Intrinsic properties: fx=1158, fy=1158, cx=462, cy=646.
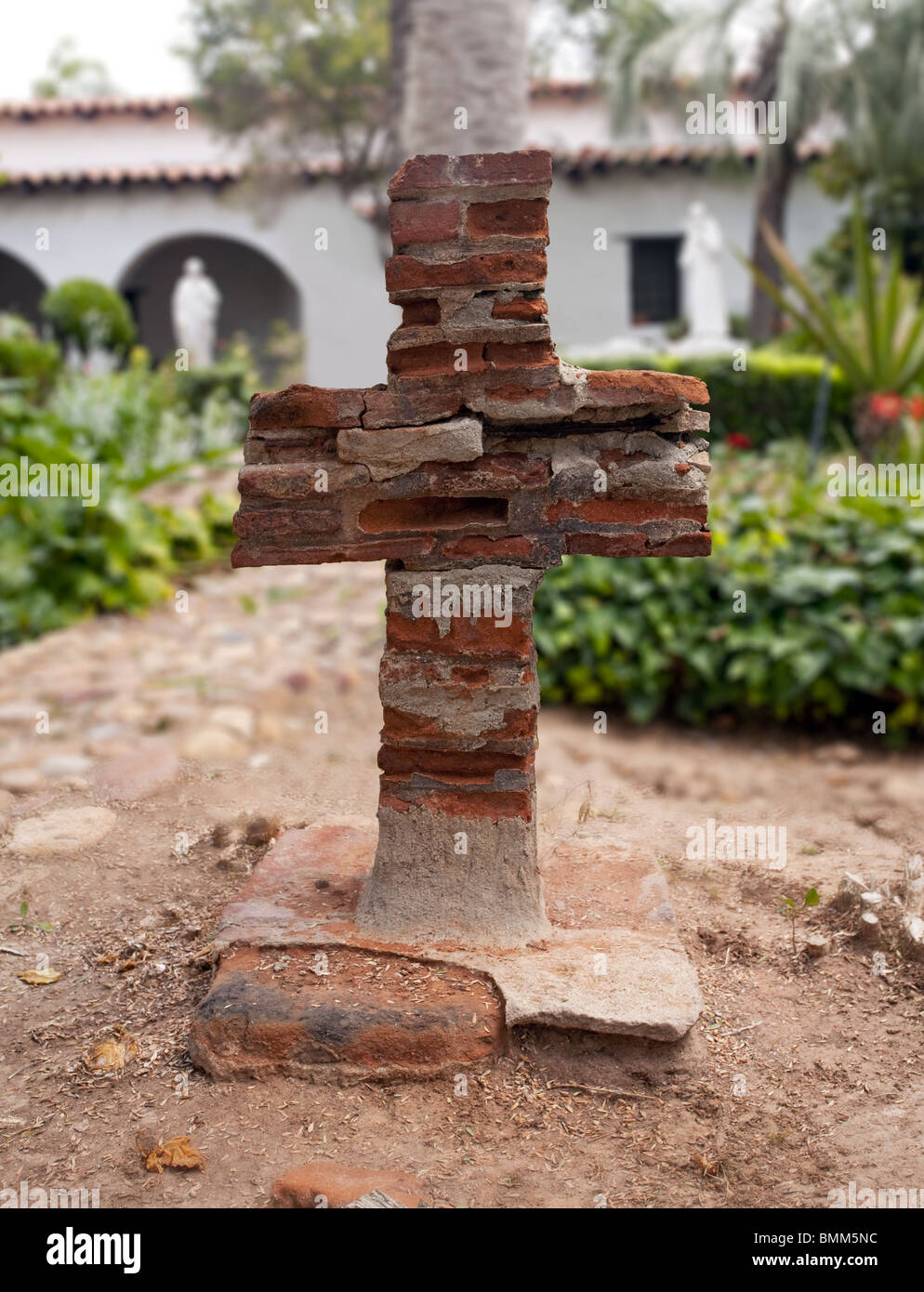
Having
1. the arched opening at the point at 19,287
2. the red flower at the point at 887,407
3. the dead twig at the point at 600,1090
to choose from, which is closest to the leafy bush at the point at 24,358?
the red flower at the point at 887,407

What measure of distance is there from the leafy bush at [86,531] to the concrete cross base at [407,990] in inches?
133

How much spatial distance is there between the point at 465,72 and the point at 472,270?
4.07 m

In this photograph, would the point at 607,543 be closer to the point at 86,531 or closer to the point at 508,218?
the point at 508,218

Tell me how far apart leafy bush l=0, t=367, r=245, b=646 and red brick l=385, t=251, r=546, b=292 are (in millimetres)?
3684

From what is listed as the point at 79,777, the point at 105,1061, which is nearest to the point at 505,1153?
the point at 105,1061

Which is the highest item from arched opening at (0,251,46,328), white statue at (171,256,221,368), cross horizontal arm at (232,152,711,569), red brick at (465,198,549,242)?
arched opening at (0,251,46,328)

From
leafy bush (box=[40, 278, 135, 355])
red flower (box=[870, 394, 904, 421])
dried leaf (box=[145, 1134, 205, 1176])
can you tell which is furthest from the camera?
leafy bush (box=[40, 278, 135, 355])

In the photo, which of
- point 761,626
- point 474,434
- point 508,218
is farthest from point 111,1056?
point 761,626

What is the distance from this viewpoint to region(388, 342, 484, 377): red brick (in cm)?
236

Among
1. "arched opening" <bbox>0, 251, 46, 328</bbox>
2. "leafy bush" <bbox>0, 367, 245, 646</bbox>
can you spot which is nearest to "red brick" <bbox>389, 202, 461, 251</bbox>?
"leafy bush" <bbox>0, 367, 245, 646</bbox>

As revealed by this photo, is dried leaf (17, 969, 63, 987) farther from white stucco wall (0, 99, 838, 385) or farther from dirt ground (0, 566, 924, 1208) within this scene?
white stucco wall (0, 99, 838, 385)

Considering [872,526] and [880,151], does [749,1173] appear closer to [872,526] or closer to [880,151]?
[872,526]

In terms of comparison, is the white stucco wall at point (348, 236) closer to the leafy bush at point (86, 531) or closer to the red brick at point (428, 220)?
the leafy bush at point (86, 531)

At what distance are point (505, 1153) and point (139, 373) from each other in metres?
7.54
